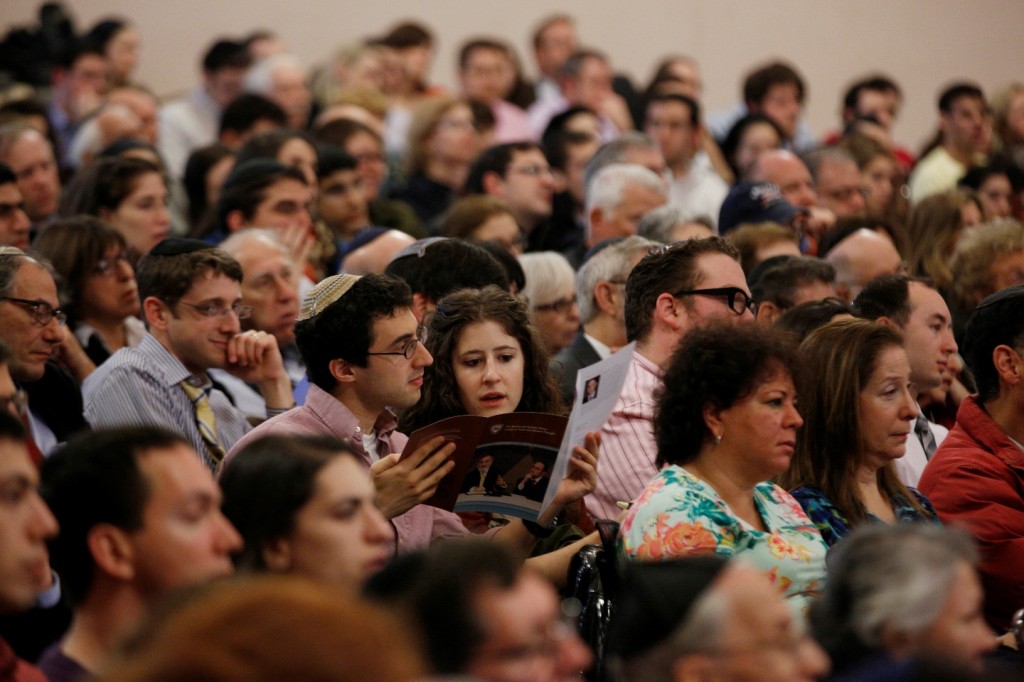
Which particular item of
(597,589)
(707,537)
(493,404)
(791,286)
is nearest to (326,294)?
(493,404)

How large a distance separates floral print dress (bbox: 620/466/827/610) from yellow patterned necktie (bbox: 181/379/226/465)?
148 cm

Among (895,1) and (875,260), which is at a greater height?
(895,1)

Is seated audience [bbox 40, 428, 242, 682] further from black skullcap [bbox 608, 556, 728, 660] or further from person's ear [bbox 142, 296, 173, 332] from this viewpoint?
person's ear [bbox 142, 296, 173, 332]

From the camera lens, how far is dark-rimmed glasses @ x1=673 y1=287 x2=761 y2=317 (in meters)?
4.27

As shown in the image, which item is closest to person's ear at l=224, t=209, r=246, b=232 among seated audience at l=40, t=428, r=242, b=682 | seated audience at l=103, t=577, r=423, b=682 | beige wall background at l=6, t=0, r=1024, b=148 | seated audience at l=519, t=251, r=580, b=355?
seated audience at l=519, t=251, r=580, b=355

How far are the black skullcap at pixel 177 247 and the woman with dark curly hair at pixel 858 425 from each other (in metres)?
1.80

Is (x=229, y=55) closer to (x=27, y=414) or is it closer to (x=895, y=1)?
(x=27, y=414)

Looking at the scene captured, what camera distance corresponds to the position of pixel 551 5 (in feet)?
40.0

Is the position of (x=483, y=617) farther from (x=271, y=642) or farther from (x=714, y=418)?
(x=714, y=418)

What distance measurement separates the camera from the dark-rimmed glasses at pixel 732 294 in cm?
427

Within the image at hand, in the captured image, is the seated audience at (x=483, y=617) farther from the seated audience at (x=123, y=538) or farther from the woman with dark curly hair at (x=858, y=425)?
the woman with dark curly hair at (x=858, y=425)

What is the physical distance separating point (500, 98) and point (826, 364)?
20.7 ft

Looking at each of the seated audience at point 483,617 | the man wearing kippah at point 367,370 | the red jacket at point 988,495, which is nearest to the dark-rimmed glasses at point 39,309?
the man wearing kippah at point 367,370

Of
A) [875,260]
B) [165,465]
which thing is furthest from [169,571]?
[875,260]
